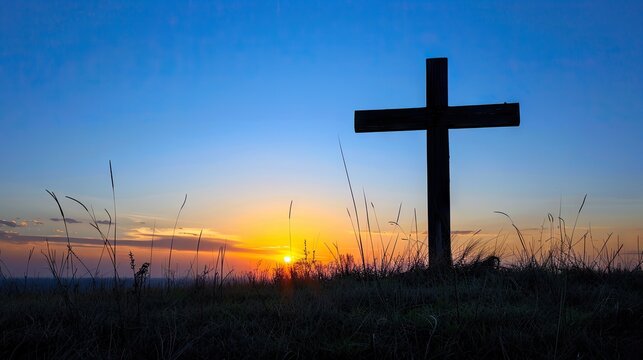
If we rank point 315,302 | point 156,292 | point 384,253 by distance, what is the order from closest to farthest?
1. point 315,302
2. point 156,292
3. point 384,253

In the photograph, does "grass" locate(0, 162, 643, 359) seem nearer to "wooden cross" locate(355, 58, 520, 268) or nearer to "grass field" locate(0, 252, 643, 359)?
"grass field" locate(0, 252, 643, 359)

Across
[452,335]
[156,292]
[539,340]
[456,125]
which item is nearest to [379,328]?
[452,335]

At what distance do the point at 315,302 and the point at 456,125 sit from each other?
4.58 metres

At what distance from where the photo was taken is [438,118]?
766 cm

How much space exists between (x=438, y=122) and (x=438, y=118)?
64mm

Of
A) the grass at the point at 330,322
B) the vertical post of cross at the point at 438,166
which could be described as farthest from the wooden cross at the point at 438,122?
the grass at the point at 330,322

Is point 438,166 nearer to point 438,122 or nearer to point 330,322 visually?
point 438,122

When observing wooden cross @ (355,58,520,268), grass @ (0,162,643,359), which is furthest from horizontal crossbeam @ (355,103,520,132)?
grass @ (0,162,643,359)

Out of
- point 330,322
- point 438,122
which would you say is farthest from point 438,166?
point 330,322

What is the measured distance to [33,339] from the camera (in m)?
3.15

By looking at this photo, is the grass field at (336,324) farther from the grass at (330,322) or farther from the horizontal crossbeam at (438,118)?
the horizontal crossbeam at (438,118)

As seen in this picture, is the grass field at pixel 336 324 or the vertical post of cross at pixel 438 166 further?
the vertical post of cross at pixel 438 166

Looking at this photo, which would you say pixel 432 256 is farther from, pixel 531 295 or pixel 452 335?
pixel 452 335

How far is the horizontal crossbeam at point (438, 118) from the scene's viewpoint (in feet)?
24.4
